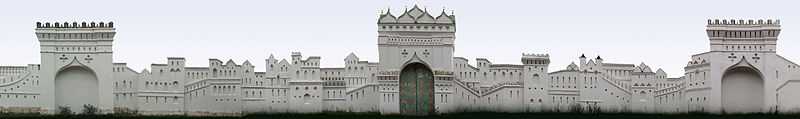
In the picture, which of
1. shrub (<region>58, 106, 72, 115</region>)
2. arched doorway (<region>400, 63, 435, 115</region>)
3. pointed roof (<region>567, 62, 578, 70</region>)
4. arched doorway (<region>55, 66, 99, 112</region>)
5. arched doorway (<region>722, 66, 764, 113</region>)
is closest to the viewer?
arched doorway (<region>722, 66, 764, 113</region>)

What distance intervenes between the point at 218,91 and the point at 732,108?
11980 millimetres

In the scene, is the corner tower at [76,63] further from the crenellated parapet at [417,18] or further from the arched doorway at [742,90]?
the arched doorway at [742,90]

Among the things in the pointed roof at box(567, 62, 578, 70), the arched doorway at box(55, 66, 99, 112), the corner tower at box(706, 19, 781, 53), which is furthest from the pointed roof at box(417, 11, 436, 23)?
the arched doorway at box(55, 66, 99, 112)

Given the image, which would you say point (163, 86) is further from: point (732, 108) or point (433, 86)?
point (732, 108)

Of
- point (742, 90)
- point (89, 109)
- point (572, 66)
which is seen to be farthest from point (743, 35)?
point (89, 109)

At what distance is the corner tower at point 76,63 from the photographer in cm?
4141

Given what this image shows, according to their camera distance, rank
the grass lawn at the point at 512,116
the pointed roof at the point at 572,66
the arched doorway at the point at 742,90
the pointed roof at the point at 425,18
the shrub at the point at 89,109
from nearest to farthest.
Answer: the grass lawn at the point at 512,116 < the pointed roof at the point at 425,18 < the arched doorway at the point at 742,90 < the pointed roof at the point at 572,66 < the shrub at the point at 89,109

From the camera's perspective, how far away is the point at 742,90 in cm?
3953

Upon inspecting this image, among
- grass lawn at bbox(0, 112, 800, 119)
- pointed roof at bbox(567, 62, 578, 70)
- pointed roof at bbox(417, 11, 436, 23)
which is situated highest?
pointed roof at bbox(417, 11, 436, 23)

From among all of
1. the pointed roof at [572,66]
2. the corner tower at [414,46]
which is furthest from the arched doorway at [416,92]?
the pointed roof at [572,66]

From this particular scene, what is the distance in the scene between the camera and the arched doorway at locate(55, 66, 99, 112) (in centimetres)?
4216

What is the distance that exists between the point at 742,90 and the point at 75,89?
51.6ft

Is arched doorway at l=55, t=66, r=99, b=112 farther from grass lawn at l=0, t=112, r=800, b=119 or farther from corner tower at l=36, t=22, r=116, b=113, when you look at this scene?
grass lawn at l=0, t=112, r=800, b=119

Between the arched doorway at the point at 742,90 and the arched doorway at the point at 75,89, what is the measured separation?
48.8 ft
